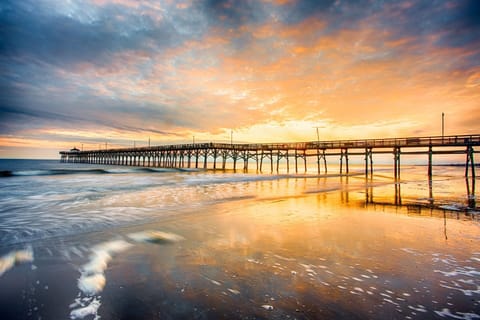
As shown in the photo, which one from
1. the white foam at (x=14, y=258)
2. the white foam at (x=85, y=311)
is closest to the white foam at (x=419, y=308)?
the white foam at (x=85, y=311)

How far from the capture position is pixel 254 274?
3.82 meters

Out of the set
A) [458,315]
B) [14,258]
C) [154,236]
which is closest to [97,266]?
[154,236]

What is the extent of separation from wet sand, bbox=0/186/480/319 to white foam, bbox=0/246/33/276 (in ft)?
0.41

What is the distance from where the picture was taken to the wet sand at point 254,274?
286 cm

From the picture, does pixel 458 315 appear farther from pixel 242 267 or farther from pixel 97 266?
pixel 97 266

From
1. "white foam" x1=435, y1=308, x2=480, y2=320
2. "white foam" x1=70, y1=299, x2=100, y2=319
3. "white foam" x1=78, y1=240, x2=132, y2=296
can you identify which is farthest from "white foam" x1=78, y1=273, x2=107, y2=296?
"white foam" x1=435, y1=308, x2=480, y2=320

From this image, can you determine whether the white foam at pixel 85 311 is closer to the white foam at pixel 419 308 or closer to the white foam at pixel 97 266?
the white foam at pixel 97 266

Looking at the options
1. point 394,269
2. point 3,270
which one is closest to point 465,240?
point 394,269

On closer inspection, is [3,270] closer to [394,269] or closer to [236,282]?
[236,282]

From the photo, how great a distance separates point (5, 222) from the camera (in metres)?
7.66

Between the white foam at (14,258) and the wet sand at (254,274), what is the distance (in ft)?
→ 0.41

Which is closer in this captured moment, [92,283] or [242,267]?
[92,283]

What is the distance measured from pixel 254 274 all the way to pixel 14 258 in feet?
16.6

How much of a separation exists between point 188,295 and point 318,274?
221 centimetres
